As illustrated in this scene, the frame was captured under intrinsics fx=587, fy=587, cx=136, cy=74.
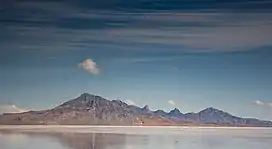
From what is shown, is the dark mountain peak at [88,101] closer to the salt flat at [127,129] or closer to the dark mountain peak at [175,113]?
the salt flat at [127,129]

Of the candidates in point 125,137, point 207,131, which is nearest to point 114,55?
point 125,137

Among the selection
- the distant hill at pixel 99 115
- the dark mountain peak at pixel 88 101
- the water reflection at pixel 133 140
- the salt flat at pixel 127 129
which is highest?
the dark mountain peak at pixel 88 101

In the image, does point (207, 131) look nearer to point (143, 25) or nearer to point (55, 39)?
point (143, 25)

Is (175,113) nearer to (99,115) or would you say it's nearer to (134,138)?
(134,138)

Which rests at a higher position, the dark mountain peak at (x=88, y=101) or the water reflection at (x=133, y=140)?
the dark mountain peak at (x=88, y=101)

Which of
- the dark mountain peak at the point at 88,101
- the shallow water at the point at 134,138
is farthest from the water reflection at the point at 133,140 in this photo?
the dark mountain peak at the point at 88,101

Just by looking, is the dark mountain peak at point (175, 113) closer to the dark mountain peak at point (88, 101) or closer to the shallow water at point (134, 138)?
the shallow water at point (134, 138)

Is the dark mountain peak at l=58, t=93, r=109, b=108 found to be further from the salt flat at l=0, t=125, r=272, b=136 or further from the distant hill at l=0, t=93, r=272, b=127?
the salt flat at l=0, t=125, r=272, b=136
